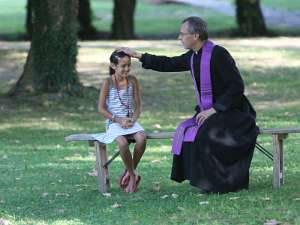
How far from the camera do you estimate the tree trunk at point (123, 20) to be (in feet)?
100

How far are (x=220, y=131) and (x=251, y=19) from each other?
962 inches

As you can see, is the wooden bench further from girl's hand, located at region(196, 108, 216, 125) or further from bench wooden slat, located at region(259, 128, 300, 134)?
girl's hand, located at region(196, 108, 216, 125)

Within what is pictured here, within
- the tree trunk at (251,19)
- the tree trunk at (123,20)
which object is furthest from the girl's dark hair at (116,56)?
the tree trunk at (251,19)

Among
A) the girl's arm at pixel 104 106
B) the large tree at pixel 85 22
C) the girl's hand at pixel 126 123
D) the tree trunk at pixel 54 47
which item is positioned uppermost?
the girl's arm at pixel 104 106

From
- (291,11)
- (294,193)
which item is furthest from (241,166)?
(291,11)

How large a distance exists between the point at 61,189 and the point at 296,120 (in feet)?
22.7

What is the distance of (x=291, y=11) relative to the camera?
170 ft

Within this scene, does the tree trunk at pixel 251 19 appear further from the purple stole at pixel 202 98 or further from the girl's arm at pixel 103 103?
the purple stole at pixel 202 98

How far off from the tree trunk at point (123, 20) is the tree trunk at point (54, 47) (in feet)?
43.6

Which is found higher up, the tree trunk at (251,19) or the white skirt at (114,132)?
the white skirt at (114,132)

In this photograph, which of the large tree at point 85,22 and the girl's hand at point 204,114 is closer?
the girl's hand at point 204,114

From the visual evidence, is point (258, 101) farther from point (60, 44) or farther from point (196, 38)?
point (196, 38)

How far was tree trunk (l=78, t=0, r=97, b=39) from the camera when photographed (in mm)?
32781

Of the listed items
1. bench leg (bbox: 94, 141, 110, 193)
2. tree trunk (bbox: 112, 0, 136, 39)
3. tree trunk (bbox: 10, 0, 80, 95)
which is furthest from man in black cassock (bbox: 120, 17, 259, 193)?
tree trunk (bbox: 112, 0, 136, 39)
